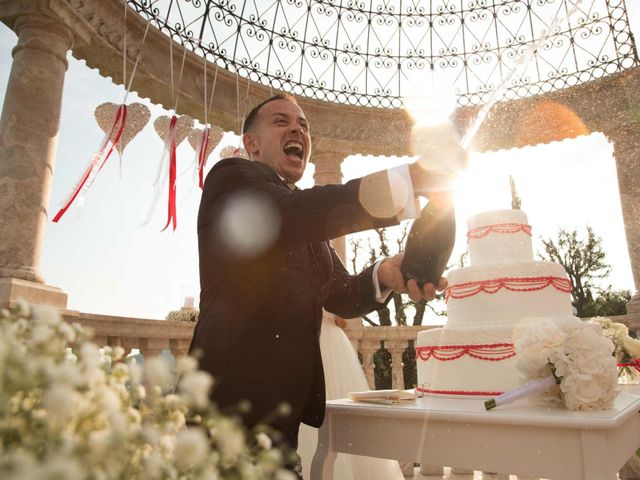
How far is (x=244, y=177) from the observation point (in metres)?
2.57

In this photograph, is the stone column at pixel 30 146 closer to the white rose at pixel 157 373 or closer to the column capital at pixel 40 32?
the column capital at pixel 40 32

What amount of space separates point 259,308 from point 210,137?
904 cm

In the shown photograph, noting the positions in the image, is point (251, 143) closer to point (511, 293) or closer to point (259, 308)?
point (259, 308)

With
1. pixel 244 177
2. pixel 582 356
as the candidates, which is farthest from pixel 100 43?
pixel 582 356

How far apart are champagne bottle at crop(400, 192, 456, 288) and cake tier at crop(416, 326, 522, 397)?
2048 mm

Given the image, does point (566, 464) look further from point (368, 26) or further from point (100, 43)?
point (368, 26)

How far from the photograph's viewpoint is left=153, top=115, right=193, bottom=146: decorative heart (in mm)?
10203

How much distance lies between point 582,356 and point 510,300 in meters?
1.61

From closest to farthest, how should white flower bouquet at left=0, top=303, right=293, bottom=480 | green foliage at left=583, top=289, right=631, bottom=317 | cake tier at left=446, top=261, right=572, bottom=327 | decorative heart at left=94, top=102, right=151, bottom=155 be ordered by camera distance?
white flower bouquet at left=0, top=303, right=293, bottom=480, cake tier at left=446, top=261, right=572, bottom=327, decorative heart at left=94, top=102, right=151, bottom=155, green foliage at left=583, top=289, right=631, bottom=317

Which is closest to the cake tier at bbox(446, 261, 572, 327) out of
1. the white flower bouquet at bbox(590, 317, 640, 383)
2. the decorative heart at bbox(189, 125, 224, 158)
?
the white flower bouquet at bbox(590, 317, 640, 383)

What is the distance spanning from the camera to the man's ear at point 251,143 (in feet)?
11.2

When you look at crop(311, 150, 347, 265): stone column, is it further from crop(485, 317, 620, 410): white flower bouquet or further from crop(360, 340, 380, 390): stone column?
crop(485, 317, 620, 410): white flower bouquet

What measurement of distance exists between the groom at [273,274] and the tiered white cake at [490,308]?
1635mm

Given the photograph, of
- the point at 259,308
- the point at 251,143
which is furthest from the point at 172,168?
the point at 259,308
